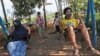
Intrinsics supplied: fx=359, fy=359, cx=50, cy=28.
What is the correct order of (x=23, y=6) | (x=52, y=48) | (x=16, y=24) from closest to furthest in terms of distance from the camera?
(x=16, y=24)
(x=52, y=48)
(x=23, y=6)

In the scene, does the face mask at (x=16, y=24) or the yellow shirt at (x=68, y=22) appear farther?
the yellow shirt at (x=68, y=22)

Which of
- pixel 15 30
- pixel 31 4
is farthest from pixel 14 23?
pixel 31 4

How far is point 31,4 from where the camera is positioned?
23.3 m

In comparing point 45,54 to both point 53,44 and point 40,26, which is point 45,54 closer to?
point 53,44

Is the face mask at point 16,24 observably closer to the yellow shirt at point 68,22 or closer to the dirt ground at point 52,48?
the yellow shirt at point 68,22

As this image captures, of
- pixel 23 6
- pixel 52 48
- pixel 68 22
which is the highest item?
pixel 68 22

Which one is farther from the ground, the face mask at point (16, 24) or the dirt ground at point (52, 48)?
the face mask at point (16, 24)

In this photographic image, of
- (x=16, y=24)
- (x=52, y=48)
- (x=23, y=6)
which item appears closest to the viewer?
(x=16, y=24)

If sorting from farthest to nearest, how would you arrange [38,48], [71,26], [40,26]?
[40,26] < [38,48] < [71,26]

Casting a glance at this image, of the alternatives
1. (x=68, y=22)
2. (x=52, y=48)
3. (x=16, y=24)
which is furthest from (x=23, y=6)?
(x=16, y=24)

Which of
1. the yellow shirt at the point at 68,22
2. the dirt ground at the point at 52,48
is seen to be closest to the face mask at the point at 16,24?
the yellow shirt at the point at 68,22

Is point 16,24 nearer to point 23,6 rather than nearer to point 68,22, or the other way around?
point 68,22

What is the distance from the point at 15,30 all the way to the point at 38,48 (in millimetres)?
5759

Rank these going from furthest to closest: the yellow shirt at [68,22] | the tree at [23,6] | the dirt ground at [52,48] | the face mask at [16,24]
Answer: the tree at [23,6] → the dirt ground at [52,48] → the yellow shirt at [68,22] → the face mask at [16,24]
